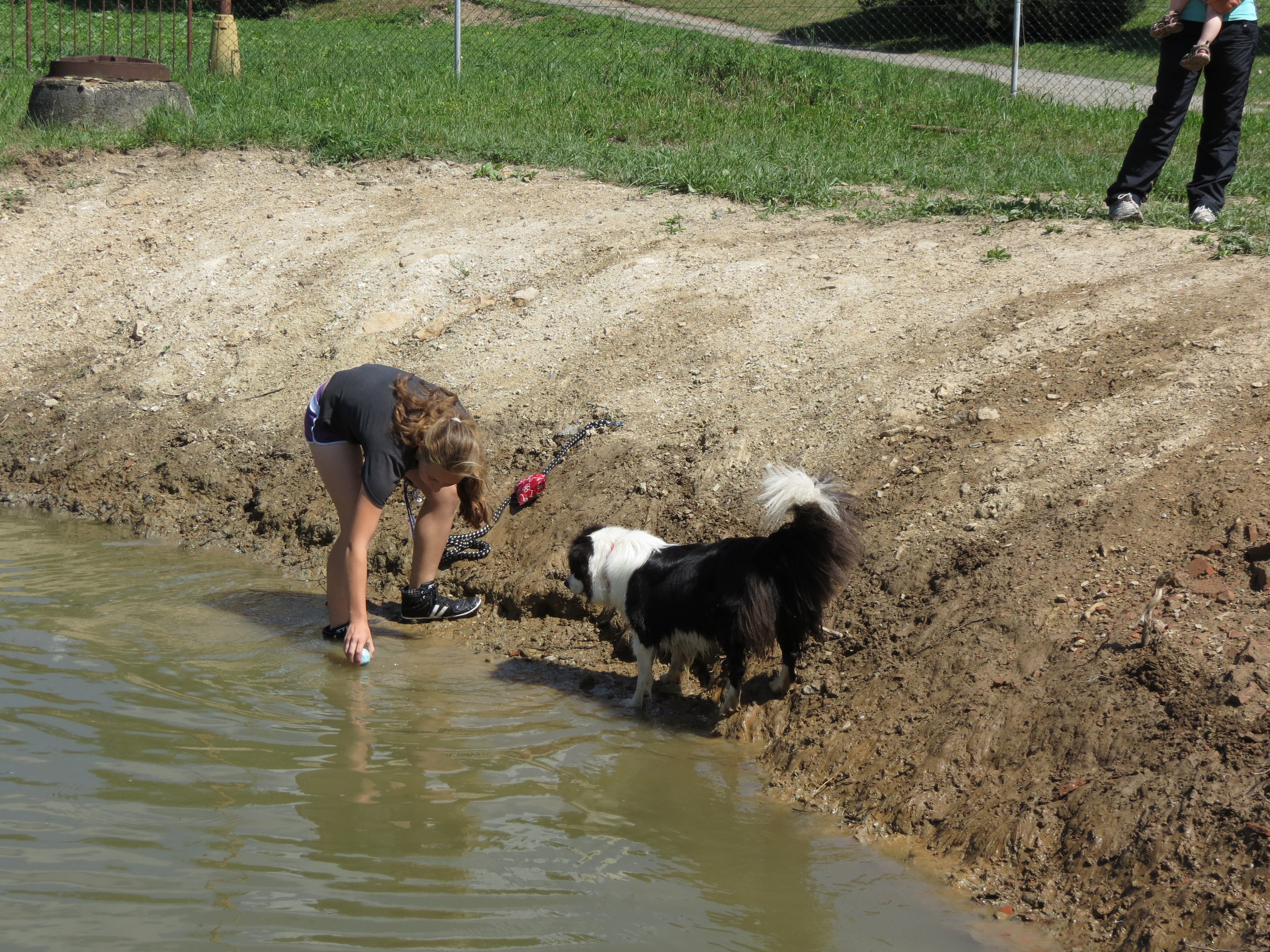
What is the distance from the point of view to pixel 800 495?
4.47 metres

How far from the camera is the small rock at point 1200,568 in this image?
14.9ft

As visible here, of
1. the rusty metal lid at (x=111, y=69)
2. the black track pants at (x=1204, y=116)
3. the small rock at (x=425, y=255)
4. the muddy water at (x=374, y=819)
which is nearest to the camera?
the muddy water at (x=374, y=819)

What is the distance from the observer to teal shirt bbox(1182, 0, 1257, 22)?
7820 mm

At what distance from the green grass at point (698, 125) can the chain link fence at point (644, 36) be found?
23 centimetres

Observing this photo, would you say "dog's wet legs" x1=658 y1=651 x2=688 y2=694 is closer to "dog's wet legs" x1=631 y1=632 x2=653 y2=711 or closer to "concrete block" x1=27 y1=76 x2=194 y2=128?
"dog's wet legs" x1=631 y1=632 x2=653 y2=711

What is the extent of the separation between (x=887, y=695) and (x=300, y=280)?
245 inches

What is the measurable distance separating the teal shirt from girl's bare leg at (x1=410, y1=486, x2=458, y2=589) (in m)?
6.12

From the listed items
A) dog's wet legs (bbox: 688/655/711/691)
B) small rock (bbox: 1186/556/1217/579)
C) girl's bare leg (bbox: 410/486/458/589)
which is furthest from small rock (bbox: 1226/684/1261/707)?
girl's bare leg (bbox: 410/486/458/589)

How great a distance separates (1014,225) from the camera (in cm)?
823

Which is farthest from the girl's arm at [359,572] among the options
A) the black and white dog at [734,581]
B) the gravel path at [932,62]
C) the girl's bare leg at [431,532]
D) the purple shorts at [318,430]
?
the gravel path at [932,62]

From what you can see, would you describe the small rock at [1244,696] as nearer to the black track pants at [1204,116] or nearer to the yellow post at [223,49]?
the black track pants at [1204,116]

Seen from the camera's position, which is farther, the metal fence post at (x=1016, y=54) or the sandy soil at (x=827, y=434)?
the metal fence post at (x=1016, y=54)

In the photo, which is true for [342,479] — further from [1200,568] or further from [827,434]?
[1200,568]

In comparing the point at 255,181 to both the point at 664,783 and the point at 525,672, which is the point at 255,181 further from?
the point at 664,783
